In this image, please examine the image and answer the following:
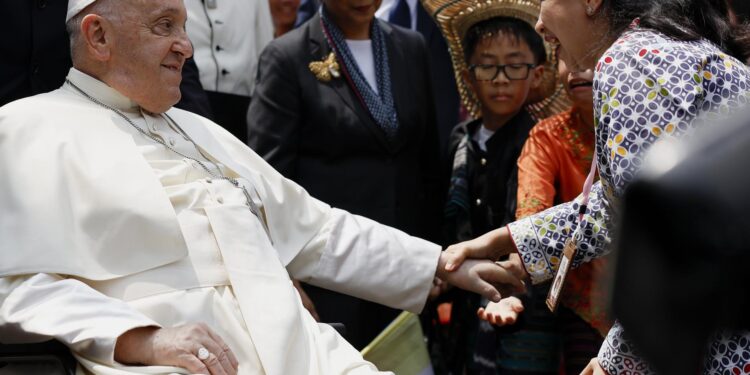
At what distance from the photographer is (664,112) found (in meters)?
2.84

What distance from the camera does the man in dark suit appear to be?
428cm

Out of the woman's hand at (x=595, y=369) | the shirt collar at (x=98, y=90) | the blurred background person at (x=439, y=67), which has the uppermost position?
the shirt collar at (x=98, y=90)

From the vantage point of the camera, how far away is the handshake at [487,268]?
3.92 meters

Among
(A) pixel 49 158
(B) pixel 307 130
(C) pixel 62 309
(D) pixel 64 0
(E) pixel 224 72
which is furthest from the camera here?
(E) pixel 224 72

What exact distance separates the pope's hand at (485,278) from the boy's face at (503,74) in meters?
1.59

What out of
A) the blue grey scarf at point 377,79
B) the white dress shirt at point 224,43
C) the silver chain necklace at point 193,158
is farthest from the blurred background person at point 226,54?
the silver chain necklace at point 193,158

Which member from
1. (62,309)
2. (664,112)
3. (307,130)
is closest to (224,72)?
(307,130)

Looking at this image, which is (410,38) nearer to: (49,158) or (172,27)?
(172,27)

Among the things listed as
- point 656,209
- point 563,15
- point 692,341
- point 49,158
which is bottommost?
point 49,158

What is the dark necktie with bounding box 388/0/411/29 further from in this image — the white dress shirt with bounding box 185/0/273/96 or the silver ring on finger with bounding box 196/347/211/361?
the silver ring on finger with bounding box 196/347/211/361

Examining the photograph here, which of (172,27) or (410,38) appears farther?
(410,38)

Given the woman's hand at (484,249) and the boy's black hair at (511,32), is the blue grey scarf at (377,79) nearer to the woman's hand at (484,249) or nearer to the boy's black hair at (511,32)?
the boy's black hair at (511,32)

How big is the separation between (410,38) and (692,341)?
450 centimetres

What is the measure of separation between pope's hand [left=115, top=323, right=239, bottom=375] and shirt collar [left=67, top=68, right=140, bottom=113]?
0.92m
